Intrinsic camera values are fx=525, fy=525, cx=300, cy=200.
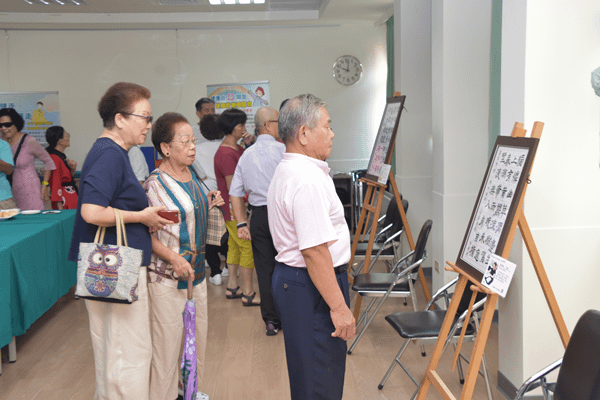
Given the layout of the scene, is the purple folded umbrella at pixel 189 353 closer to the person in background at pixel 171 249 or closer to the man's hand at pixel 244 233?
the person in background at pixel 171 249

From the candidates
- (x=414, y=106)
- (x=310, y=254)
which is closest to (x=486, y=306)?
(x=310, y=254)

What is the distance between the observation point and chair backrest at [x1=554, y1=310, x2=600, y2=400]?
1.57 metres

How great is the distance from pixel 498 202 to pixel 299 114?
921 millimetres

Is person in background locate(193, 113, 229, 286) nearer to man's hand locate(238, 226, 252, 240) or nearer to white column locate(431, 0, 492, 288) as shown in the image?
man's hand locate(238, 226, 252, 240)

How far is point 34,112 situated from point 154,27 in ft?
6.94

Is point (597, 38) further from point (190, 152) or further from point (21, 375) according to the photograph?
point (21, 375)

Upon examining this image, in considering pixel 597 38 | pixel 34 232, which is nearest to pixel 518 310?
pixel 597 38

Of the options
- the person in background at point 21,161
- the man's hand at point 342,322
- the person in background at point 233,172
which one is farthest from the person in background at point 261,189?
the person in background at point 21,161

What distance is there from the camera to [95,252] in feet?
6.49

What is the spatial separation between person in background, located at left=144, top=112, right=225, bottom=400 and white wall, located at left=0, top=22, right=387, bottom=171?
5.53m

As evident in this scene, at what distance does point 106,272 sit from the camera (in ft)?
6.50

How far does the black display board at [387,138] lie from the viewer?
4.03m

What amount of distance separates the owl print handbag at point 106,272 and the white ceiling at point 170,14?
526 cm

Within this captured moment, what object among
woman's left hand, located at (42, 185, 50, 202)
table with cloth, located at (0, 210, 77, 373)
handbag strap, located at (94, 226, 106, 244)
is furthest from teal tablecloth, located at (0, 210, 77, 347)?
handbag strap, located at (94, 226, 106, 244)
